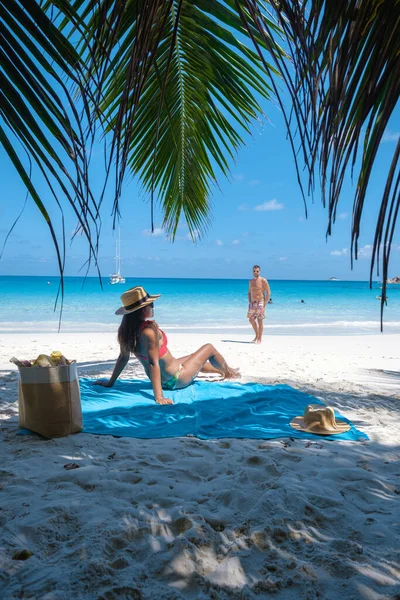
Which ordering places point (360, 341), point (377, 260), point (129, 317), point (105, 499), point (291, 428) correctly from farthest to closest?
point (360, 341) < point (129, 317) < point (291, 428) < point (105, 499) < point (377, 260)

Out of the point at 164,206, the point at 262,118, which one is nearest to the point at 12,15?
the point at 262,118

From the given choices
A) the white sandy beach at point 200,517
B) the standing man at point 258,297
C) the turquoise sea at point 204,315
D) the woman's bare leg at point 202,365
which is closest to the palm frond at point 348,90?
the turquoise sea at point 204,315

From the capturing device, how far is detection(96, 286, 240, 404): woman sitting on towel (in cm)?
381

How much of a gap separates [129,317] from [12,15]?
3.21m

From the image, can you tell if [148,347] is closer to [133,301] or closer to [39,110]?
[133,301]

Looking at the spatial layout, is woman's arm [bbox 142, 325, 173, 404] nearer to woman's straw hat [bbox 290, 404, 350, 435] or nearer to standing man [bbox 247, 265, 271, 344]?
woman's straw hat [bbox 290, 404, 350, 435]

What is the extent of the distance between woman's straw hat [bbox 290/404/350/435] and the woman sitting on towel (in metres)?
1.21

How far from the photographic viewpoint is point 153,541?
1757 mm

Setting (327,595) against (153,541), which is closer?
(327,595)

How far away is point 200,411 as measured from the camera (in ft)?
12.1

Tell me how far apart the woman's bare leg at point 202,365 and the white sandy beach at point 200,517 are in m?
1.43

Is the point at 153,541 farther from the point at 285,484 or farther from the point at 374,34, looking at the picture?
the point at 374,34

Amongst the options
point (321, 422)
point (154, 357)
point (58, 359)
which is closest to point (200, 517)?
point (321, 422)

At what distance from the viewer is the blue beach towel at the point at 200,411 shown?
317cm
